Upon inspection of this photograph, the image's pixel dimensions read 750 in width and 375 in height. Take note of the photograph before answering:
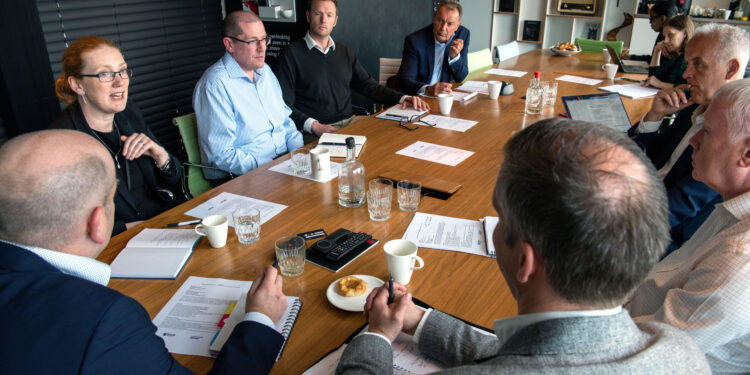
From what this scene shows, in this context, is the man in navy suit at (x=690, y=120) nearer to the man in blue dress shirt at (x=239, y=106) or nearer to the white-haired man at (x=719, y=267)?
the white-haired man at (x=719, y=267)

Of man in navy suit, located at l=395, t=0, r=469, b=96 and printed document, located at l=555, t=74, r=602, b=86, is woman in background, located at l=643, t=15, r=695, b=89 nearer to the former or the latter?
printed document, located at l=555, t=74, r=602, b=86

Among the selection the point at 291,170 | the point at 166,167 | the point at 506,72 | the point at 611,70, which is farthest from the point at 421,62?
the point at 166,167

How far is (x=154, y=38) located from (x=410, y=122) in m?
2.45

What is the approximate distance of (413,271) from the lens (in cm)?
150

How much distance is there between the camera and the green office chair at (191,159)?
2.67m

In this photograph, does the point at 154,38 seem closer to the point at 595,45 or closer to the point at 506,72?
the point at 506,72

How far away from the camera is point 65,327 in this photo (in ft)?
2.95

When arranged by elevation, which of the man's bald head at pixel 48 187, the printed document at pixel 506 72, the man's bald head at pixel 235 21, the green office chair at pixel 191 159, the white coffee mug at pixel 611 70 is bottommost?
the green office chair at pixel 191 159

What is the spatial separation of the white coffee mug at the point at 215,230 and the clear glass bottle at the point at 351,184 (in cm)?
48

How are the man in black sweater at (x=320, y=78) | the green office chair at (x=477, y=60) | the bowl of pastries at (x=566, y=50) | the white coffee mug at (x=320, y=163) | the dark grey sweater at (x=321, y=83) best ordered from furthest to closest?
the bowl of pastries at (x=566, y=50), the green office chair at (x=477, y=60), the dark grey sweater at (x=321, y=83), the man in black sweater at (x=320, y=78), the white coffee mug at (x=320, y=163)

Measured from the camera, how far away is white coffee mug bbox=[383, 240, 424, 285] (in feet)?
4.58

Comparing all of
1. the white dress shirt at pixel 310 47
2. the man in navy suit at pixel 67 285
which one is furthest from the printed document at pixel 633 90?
the man in navy suit at pixel 67 285

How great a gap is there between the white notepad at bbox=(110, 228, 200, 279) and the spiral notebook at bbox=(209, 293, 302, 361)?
0.29 m

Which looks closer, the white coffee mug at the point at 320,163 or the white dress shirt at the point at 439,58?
the white coffee mug at the point at 320,163
